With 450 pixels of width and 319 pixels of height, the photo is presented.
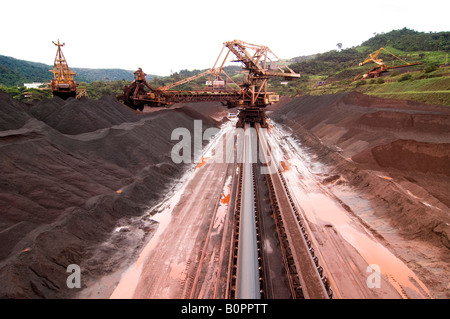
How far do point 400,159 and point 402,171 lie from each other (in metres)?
1.03

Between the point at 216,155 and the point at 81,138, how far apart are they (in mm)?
12411

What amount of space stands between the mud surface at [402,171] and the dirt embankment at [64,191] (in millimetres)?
11661

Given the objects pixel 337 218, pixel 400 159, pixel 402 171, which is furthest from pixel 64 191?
pixel 400 159

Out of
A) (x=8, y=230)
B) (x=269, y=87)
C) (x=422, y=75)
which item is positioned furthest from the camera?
(x=269, y=87)

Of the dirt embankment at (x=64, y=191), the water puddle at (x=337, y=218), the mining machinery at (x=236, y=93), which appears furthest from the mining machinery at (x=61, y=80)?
the water puddle at (x=337, y=218)

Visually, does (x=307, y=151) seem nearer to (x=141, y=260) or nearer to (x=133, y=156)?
(x=133, y=156)

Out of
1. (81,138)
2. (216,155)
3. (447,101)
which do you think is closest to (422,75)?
(447,101)

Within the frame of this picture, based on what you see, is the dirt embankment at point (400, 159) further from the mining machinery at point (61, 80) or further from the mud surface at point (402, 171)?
the mining machinery at point (61, 80)

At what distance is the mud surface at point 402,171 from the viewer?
33.9ft

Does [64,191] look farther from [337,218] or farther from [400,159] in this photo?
[400,159]

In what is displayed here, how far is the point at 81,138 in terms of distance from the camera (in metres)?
17.4

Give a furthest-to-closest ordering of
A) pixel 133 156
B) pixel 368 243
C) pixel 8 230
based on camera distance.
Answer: pixel 133 156 < pixel 368 243 < pixel 8 230

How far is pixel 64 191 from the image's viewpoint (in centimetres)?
1190

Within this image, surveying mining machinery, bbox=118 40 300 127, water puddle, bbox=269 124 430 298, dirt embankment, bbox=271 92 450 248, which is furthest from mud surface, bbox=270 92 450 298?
mining machinery, bbox=118 40 300 127
